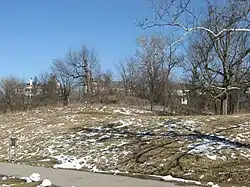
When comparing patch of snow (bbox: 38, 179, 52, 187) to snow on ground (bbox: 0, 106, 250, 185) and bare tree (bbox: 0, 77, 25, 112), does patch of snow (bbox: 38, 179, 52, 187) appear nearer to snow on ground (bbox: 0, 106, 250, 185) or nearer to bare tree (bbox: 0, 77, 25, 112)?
snow on ground (bbox: 0, 106, 250, 185)

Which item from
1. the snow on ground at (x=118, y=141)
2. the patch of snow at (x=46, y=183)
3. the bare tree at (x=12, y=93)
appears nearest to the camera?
the patch of snow at (x=46, y=183)

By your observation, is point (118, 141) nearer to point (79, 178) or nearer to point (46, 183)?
point (79, 178)

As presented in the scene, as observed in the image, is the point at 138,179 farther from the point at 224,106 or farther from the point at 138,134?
the point at 224,106

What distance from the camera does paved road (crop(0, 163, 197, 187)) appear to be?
34.6 ft

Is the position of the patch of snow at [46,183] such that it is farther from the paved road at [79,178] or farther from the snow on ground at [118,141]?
the snow on ground at [118,141]

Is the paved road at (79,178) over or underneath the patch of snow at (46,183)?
underneath

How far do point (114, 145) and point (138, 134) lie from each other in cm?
178

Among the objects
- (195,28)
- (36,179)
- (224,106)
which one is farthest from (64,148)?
(224,106)

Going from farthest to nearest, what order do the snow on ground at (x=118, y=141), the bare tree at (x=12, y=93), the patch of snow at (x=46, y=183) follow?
the bare tree at (x=12, y=93) < the snow on ground at (x=118, y=141) < the patch of snow at (x=46, y=183)

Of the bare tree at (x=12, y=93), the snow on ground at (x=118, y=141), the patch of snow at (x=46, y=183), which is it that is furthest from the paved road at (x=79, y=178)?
the bare tree at (x=12, y=93)

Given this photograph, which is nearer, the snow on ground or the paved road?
the paved road

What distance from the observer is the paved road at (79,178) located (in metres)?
10.5

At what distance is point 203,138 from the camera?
49.0 feet

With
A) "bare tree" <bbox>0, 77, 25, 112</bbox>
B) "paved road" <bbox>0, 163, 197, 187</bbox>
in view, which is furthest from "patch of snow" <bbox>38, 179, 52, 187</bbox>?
"bare tree" <bbox>0, 77, 25, 112</bbox>
